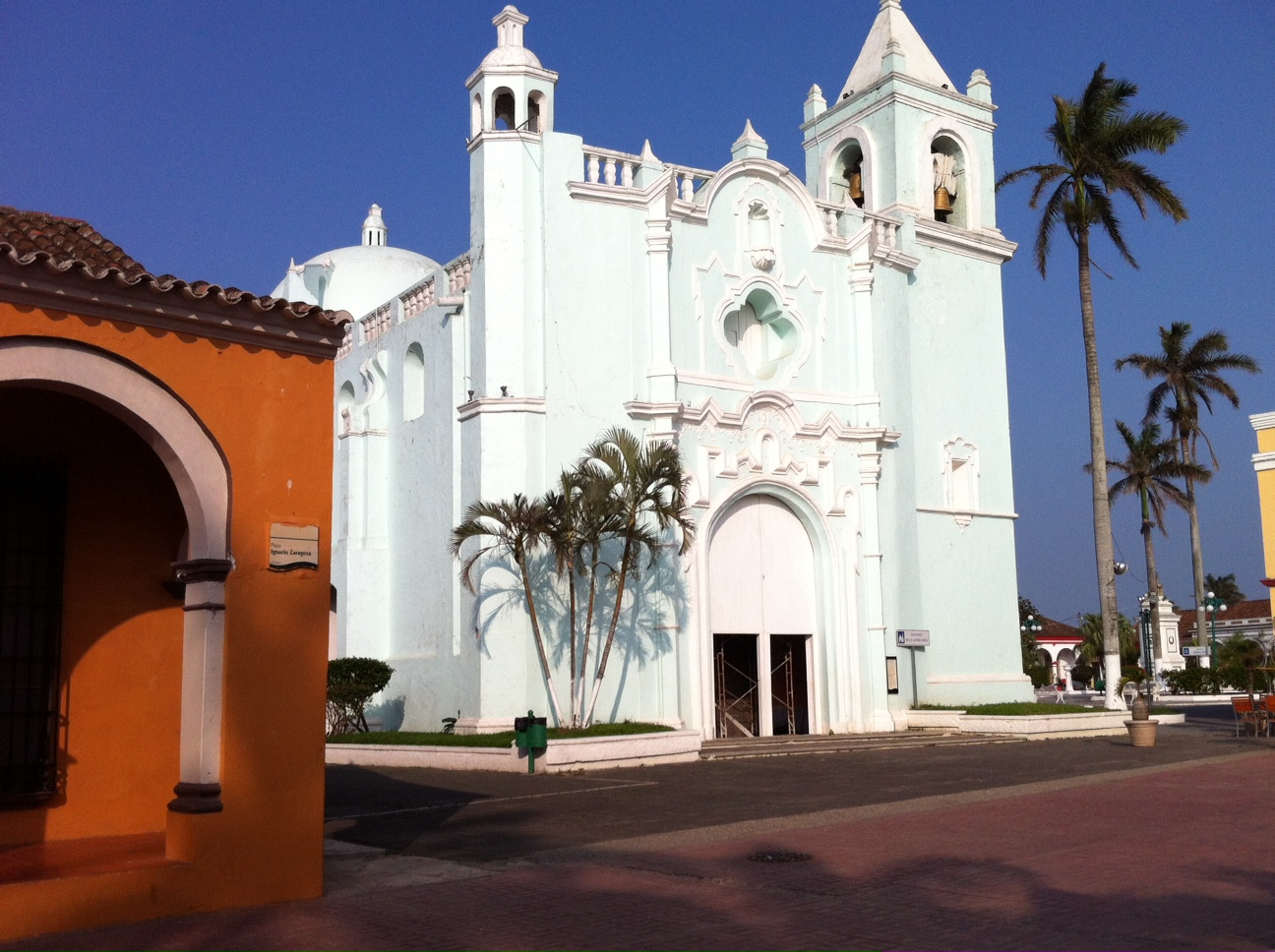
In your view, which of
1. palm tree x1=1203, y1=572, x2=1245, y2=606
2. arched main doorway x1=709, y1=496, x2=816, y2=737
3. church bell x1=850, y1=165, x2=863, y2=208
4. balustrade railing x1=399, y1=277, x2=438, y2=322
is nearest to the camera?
arched main doorway x1=709, y1=496, x2=816, y2=737

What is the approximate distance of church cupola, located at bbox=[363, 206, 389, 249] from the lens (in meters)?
37.7

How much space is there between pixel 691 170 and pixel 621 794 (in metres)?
13.7

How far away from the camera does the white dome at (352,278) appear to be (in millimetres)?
32969

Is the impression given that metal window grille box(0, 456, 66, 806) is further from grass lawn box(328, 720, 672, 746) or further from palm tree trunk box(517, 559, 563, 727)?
palm tree trunk box(517, 559, 563, 727)

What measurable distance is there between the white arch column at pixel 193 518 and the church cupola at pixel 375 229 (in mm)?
30098

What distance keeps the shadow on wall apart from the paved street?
27.4 feet

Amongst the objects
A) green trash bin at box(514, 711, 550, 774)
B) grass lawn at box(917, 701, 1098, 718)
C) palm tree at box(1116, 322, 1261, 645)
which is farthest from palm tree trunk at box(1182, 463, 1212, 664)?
green trash bin at box(514, 711, 550, 774)

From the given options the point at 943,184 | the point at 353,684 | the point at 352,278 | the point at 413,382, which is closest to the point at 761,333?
the point at 943,184

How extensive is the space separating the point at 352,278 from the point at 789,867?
26.6 m

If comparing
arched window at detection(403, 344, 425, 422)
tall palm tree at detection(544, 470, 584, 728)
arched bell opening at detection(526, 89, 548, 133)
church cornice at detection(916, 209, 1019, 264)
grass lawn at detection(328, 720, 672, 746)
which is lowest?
grass lawn at detection(328, 720, 672, 746)

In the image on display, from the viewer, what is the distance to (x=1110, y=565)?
30.6 meters

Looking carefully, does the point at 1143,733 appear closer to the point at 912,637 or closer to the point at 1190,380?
the point at 912,637

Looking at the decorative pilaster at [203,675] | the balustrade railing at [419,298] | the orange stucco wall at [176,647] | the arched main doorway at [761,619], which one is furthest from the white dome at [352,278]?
the decorative pilaster at [203,675]

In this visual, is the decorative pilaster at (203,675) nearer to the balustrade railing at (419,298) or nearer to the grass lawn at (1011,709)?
the balustrade railing at (419,298)
